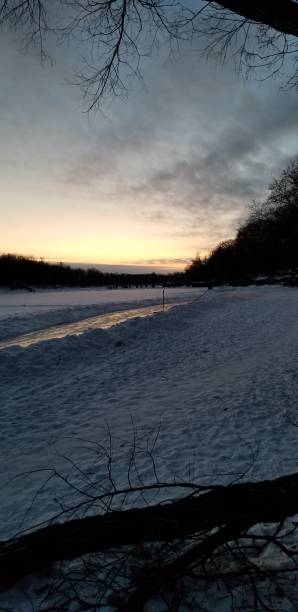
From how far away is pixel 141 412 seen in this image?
20.2 ft

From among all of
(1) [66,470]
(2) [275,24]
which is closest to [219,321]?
(1) [66,470]

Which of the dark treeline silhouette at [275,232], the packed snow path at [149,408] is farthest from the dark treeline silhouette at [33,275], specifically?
the packed snow path at [149,408]

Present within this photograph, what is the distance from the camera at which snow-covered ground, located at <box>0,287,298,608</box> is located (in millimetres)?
4152

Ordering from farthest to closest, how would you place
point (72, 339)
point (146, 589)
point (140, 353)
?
1. point (72, 339)
2. point (140, 353)
3. point (146, 589)

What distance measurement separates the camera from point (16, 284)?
76688 millimetres

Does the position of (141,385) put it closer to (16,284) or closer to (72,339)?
(72,339)

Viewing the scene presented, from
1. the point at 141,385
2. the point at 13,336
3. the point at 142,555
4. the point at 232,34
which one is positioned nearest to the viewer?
the point at 142,555

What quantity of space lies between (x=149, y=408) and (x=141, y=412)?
0.25 m

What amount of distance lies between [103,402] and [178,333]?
27.3ft

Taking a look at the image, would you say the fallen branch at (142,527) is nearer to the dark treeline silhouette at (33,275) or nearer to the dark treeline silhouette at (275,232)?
the dark treeline silhouette at (275,232)

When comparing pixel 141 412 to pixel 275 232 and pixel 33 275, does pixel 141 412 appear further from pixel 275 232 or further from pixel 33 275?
pixel 33 275

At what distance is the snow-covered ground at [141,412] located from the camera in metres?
4.15

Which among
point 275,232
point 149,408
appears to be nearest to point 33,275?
point 275,232

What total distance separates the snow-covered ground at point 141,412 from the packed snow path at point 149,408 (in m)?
0.02
